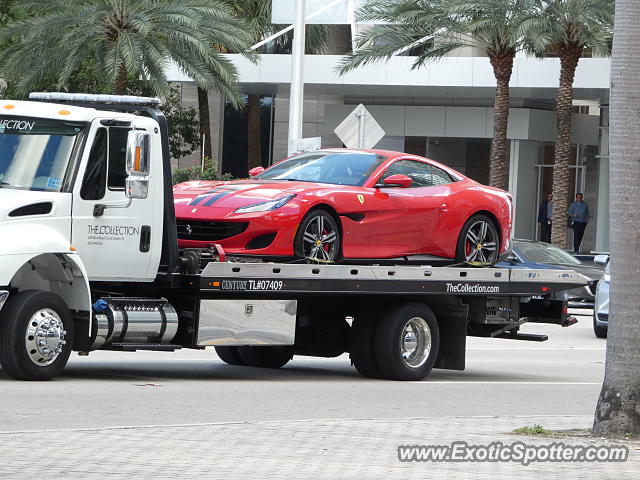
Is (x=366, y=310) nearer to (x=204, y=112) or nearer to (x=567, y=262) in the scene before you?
(x=567, y=262)

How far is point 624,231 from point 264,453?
10.1 ft

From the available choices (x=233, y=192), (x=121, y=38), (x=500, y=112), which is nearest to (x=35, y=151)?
(x=233, y=192)

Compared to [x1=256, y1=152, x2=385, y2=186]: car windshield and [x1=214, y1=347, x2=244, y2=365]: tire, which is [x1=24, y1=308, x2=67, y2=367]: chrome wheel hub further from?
[x1=214, y1=347, x2=244, y2=365]: tire

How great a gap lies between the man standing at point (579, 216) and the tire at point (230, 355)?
25430 mm

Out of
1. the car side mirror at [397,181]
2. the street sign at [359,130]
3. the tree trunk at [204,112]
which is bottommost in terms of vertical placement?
the car side mirror at [397,181]

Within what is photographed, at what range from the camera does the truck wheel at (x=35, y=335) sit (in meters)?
11.5

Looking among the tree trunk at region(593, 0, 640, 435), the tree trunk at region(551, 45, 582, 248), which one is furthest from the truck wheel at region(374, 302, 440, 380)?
the tree trunk at region(551, 45, 582, 248)

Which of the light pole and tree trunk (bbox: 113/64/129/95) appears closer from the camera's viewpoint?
the light pole

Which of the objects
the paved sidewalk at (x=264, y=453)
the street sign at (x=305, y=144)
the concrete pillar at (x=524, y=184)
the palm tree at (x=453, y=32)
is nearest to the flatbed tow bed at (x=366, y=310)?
the paved sidewalk at (x=264, y=453)

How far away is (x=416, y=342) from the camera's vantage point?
559 inches

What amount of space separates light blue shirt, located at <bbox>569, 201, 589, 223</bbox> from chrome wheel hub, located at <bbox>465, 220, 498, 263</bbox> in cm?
2500

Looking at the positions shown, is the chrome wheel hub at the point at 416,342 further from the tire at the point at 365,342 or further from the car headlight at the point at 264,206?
the car headlight at the point at 264,206

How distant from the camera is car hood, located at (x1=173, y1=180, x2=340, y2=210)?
42.7 feet

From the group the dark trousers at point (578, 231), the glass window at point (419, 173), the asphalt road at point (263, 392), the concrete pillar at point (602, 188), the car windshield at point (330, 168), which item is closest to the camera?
the asphalt road at point (263, 392)
